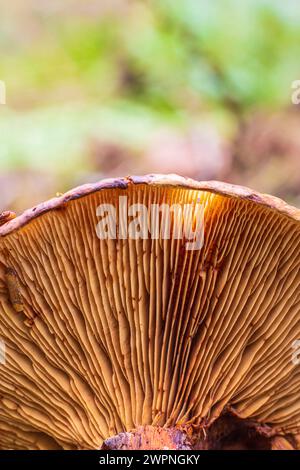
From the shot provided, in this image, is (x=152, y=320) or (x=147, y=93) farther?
(x=147, y=93)

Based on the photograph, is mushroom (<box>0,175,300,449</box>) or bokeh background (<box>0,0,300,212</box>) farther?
bokeh background (<box>0,0,300,212</box>)

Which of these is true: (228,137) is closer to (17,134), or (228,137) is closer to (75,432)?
(17,134)

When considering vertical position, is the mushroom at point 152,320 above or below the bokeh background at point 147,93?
below

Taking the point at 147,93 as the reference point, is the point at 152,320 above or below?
below
